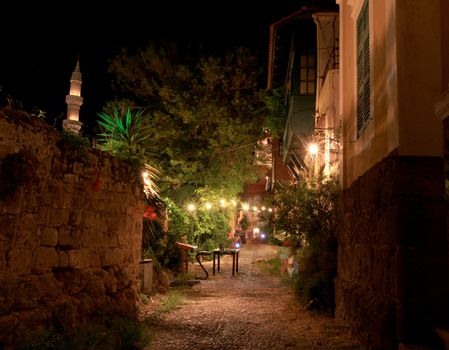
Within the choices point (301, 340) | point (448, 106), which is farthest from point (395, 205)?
point (301, 340)

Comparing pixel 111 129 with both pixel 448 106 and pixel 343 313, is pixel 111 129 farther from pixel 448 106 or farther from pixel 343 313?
pixel 448 106

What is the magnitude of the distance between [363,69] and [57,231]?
17.7 ft

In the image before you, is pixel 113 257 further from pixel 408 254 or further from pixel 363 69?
pixel 363 69

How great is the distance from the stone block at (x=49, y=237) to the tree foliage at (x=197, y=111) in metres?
13.7

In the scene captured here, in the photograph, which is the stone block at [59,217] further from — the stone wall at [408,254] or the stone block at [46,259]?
the stone wall at [408,254]

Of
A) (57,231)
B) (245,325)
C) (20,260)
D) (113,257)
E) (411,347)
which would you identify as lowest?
(245,325)

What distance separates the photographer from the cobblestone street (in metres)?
6.58

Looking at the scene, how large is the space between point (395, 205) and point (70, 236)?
4.28 metres

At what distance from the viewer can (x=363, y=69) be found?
24.5 ft

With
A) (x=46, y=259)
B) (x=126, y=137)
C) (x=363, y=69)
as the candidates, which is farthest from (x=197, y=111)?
(x=46, y=259)

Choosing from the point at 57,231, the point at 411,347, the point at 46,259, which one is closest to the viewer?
the point at 411,347

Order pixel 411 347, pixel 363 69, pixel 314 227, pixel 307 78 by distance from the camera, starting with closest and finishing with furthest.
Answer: pixel 411 347, pixel 363 69, pixel 314 227, pixel 307 78

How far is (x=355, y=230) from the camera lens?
23.7ft

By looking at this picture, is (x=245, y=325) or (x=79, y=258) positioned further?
(x=245, y=325)
